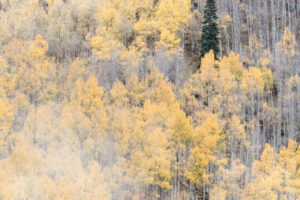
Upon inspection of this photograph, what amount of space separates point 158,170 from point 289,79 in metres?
20.7

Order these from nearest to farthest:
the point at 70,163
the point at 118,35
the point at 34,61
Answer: the point at 70,163
the point at 34,61
the point at 118,35

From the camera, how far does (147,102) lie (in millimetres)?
41000

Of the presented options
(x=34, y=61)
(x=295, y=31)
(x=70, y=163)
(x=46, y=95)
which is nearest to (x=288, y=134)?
(x=295, y=31)

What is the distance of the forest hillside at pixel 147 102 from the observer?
3534 centimetres

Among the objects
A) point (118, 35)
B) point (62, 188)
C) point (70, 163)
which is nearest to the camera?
point (62, 188)

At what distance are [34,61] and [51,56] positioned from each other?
5206 mm

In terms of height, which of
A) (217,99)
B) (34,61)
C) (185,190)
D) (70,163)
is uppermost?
(34,61)

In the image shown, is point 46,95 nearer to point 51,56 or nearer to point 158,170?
point 51,56

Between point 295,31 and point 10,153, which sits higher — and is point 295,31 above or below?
above

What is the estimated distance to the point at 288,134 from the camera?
41562 mm

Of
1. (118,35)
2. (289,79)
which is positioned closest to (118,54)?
(118,35)

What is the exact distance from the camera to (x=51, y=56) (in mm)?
53969

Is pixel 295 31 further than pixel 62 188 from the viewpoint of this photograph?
Yes

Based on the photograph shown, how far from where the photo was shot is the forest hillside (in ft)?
116
